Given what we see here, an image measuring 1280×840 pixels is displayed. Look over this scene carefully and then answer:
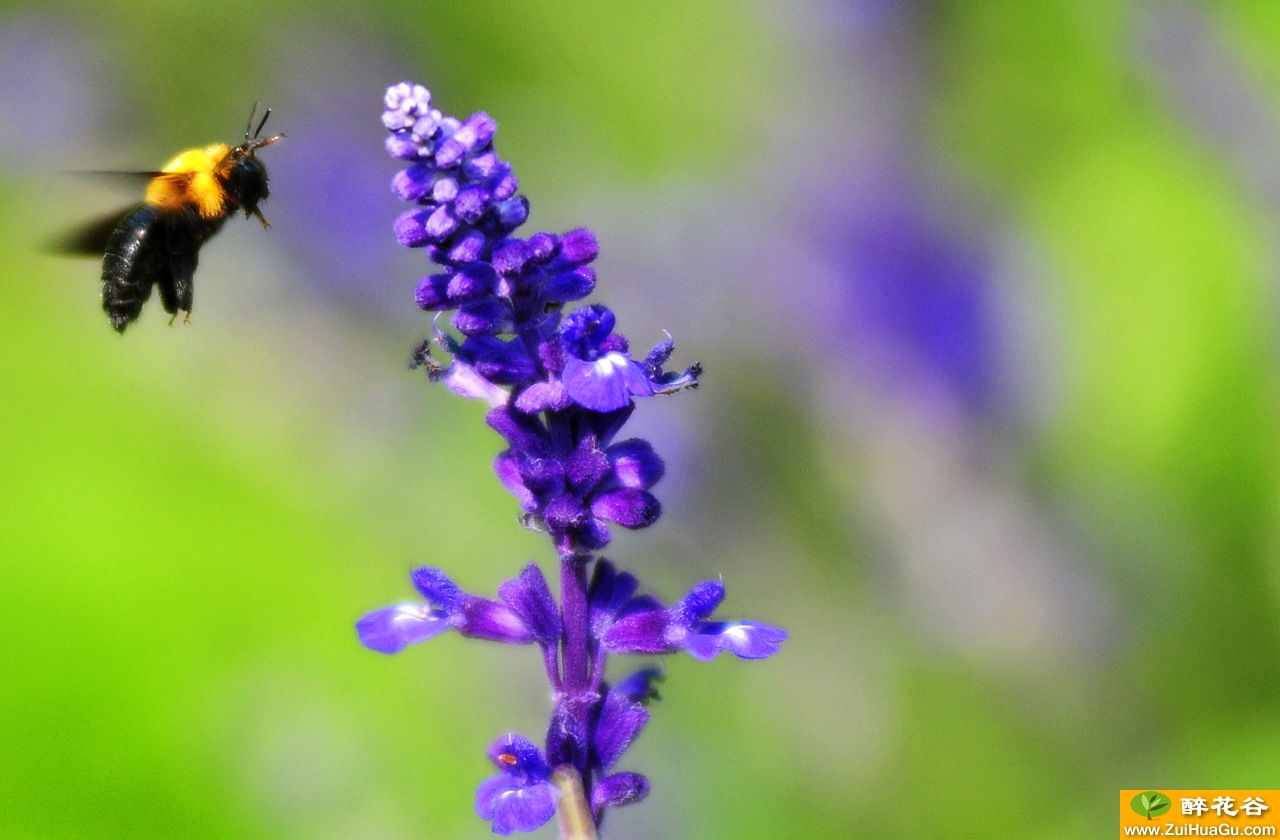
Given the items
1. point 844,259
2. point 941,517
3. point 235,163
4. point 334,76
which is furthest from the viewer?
point 334,76

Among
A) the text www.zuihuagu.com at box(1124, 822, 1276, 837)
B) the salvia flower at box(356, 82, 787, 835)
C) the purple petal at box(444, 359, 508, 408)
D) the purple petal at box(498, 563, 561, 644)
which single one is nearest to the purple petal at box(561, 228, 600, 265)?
the salvia flower at box(356, 82, 787, 835)

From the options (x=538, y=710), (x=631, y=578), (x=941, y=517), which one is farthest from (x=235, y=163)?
(x=941, y=517)

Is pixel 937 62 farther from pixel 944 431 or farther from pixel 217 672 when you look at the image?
pixel 217 672

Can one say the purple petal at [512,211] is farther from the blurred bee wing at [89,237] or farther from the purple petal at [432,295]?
the blurred bee wing at [89,237]

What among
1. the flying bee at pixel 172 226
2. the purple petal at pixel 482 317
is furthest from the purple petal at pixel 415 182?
the flying bee at pixel 172 226

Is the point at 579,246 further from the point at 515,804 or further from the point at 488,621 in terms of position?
the point at 515,804
